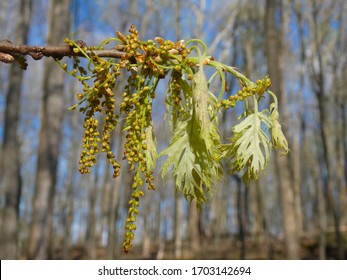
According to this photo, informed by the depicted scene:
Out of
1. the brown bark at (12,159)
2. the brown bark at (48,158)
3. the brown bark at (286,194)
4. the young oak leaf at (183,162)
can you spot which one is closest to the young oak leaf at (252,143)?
the young oak leaf at (183,162)

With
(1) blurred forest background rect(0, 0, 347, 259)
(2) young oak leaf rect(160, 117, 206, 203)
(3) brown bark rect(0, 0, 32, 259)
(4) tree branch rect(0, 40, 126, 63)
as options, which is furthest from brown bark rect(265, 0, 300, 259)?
(4) tree branch rect(0, 40, 126, 63)

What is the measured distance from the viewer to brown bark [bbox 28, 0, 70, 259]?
5465 mm

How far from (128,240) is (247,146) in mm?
491

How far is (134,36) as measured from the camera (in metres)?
1.26

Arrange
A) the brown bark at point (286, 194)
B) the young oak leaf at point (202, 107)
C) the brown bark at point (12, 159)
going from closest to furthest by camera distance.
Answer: the young oak leaf at point (202, 107)
the brown bark at point (286, 194)
the brown bark at point (12, 159)

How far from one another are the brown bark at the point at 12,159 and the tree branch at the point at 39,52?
6595mm

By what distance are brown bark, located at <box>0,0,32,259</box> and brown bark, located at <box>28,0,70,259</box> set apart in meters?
1.74

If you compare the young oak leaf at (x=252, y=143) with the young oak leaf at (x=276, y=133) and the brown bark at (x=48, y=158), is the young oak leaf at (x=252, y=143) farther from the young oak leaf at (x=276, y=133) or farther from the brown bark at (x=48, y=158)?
the brown bark at (x=48, y=158)

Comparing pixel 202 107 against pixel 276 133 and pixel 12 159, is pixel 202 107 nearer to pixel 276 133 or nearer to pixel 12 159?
pixel 276 133

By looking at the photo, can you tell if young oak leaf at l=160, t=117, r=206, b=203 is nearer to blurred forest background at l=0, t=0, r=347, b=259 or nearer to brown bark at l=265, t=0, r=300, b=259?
blurred forest background at l=0, t=0, r=347, b=259

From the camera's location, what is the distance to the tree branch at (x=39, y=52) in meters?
1.26

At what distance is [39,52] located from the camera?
1.26 metres

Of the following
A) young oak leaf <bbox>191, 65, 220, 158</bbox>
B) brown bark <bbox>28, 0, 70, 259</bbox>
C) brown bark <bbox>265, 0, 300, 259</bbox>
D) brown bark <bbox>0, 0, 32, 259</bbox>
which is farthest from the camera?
brown bark <bbox>0, 0, 32, 259</bbox>

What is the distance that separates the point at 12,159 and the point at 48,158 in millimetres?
2868
